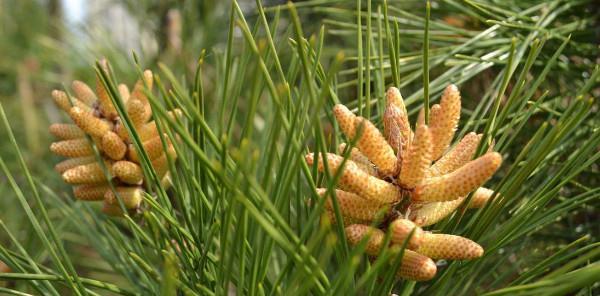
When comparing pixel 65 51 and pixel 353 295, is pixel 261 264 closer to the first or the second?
pixel 353 295

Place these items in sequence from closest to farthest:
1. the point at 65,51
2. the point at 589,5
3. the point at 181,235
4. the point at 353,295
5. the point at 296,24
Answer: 1. the point at 296,24
2. the point at 353,295
3. the point at 181,235
4. the point at 589,5
5. the point at 65,51

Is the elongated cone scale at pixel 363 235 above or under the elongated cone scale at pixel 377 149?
under

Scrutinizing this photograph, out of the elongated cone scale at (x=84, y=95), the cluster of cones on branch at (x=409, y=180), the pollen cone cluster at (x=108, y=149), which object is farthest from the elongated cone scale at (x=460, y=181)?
the elongated cone scale at (x=84, y=95)

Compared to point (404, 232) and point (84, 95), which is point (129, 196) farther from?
point (404, 232)

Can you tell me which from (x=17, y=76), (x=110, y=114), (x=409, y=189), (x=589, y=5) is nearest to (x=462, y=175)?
(x=409, y=189)

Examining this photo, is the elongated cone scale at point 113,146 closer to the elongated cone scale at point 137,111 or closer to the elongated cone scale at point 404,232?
the elongated cone scale at point 137,111

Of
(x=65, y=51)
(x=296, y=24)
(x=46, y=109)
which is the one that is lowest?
(x=46, y=109)

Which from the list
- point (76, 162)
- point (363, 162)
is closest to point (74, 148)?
point (76, 162)

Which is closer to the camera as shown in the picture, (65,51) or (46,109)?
(65,51)
